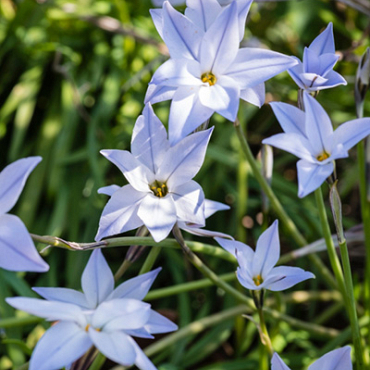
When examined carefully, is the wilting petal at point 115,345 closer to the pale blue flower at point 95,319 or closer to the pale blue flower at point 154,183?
the pale blue flower at point 95,319

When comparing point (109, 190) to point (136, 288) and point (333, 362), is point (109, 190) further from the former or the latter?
point (333, 362)

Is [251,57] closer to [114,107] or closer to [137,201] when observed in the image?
[137,201]

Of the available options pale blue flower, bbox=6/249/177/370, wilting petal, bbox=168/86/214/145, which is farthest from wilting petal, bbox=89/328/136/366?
wilting petal, bbox=168/86/214/145

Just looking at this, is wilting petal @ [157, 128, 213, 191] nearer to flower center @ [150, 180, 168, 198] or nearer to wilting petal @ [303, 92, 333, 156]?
flower center @ [150, 180, 168, 198]

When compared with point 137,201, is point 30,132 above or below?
below

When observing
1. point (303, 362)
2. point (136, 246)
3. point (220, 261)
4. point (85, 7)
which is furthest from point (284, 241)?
point (85, 7)

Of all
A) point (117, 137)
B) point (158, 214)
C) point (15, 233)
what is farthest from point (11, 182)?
point (117, 137)
